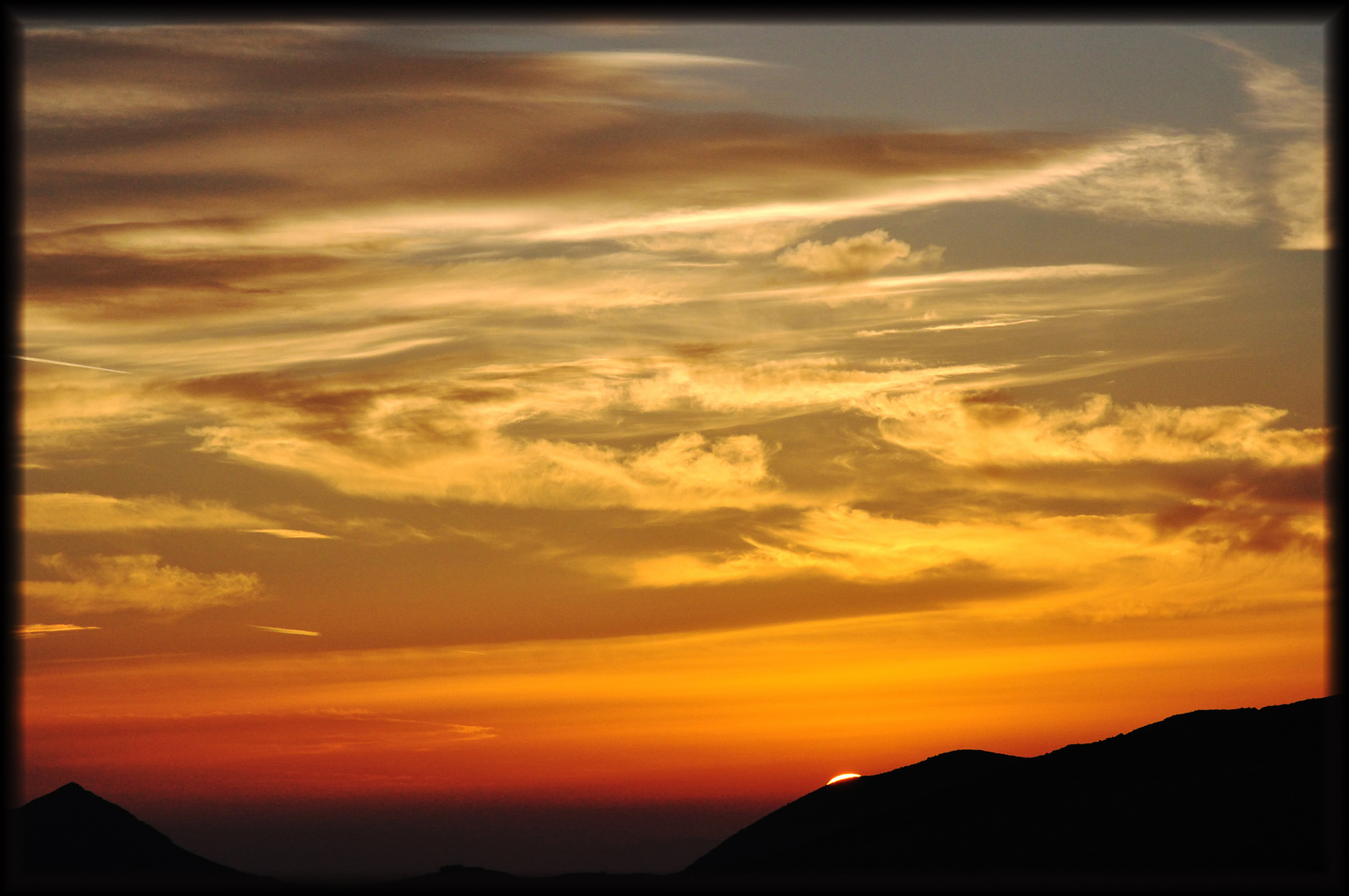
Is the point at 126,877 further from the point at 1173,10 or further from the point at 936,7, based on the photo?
the point at 1173,10

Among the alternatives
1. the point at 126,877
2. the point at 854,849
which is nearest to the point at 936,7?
the point at 126,877

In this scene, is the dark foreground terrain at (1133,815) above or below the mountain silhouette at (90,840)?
above

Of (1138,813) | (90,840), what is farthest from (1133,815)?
(90,840)

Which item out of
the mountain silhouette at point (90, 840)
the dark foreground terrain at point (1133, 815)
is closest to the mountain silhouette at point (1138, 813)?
the dark foreground terrain at point (1133, 815)

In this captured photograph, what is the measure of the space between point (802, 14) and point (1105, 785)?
278 ft

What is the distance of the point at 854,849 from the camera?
101 m

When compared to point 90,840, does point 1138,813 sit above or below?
above

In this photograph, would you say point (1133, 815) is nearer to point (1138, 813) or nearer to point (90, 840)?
point (1138, 813)

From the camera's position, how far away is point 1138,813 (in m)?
82.2

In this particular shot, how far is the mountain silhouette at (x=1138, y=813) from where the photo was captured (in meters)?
73.0

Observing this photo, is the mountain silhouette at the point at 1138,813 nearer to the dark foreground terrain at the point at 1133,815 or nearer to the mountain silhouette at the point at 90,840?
the dark foreground terrain at the point at 1133,815

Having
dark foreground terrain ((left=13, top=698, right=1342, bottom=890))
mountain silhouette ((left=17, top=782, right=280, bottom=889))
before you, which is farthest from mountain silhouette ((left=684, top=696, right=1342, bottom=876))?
mountain silhouette ((left=17, top=782, right=280, bottom=889))

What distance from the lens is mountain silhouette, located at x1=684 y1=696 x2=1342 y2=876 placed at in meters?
73.0

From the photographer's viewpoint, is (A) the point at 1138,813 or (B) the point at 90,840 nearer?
(A) the point at 1138,813
